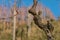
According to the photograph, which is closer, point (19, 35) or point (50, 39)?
point (50, 39)

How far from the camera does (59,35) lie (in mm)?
13977

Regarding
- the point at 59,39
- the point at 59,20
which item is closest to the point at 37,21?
the point at 59,39

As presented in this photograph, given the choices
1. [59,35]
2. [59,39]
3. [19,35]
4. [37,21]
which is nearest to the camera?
[37,21]

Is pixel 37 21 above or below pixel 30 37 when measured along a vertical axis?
above

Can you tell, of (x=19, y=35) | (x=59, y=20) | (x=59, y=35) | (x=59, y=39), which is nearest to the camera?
(x=59, y=39)

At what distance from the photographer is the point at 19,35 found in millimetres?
15086

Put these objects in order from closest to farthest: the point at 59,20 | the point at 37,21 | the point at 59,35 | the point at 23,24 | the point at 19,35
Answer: the point at 37,21, the point at 59,35, the point at 19,35, the point at 59,20, the point at 23,24

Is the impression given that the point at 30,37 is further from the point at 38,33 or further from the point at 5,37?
the point at 5,37

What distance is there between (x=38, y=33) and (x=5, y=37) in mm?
2007

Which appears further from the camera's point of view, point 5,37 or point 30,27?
point 30,27

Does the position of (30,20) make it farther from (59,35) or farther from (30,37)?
(59,35)

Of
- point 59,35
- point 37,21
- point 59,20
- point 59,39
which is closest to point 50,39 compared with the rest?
point 37,21

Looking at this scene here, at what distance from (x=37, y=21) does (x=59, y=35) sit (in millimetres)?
9151

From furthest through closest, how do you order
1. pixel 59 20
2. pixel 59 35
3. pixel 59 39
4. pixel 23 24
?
pixel 23 24 → pixel 59 20 → pixel 59 35 → pixel 59 39
